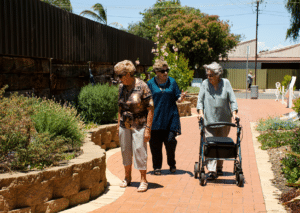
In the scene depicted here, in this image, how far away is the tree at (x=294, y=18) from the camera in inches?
995

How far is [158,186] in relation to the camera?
5766 mm

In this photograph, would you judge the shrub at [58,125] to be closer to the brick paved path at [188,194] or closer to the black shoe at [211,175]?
the brick paved path at [188,194]

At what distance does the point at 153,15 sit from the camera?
50.4 m

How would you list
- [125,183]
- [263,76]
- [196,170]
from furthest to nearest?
[263,76] < [196,170] < [125,183]

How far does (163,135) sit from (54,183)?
95.2 inches

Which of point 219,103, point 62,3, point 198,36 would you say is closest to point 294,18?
point 198,36

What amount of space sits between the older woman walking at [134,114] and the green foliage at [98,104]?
3.33m

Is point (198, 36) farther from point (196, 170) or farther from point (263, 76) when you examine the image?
point (196, 170)

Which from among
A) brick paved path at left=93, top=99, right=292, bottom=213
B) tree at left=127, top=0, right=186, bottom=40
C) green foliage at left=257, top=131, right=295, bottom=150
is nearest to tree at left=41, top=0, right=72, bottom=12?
A: tree at left=127, top=0, right=186, bottom=40

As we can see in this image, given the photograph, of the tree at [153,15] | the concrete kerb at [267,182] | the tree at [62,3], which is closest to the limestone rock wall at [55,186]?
the concrete kerb at [267,182]

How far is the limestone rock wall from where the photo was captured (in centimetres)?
407

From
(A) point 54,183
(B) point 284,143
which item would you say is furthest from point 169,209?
(B) point 284,143

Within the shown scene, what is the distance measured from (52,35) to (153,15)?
43.2 metres

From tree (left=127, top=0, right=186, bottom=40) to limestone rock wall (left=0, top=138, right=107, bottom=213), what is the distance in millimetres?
42052
